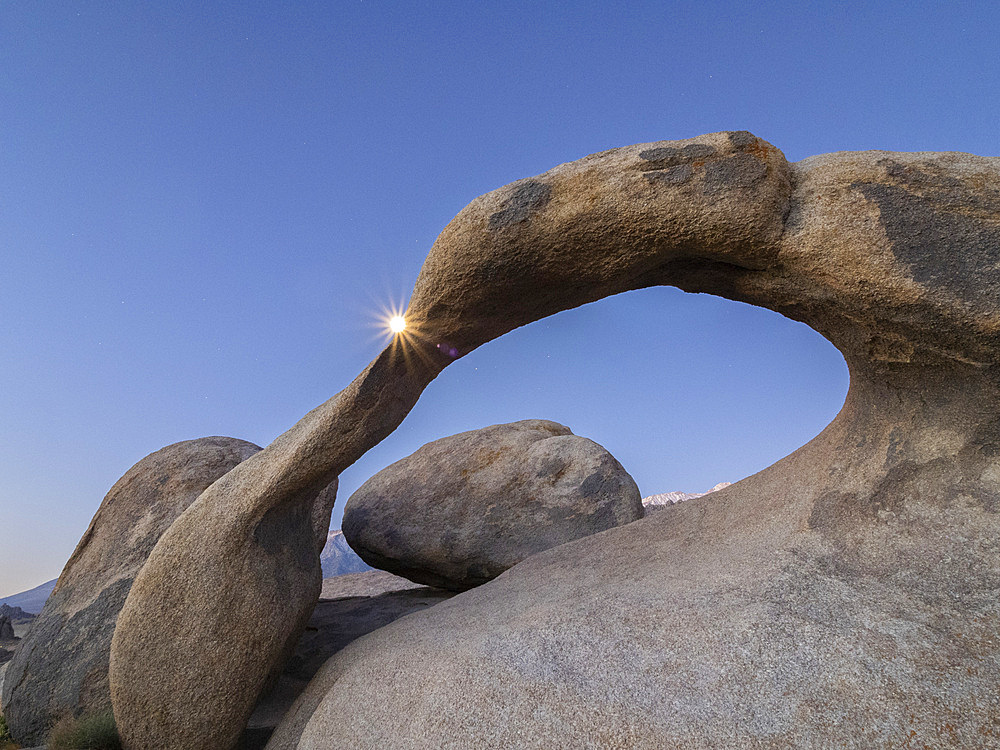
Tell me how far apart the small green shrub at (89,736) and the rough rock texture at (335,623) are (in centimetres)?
108

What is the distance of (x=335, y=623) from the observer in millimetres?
7344

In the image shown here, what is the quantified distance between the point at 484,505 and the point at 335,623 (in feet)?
7.47

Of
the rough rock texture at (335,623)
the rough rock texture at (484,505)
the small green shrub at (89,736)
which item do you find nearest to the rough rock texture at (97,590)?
the small green shrub at (89,736)

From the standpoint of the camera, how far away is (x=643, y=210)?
390 cm

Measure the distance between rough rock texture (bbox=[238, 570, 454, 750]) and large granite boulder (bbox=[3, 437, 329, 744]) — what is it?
1.62 meters

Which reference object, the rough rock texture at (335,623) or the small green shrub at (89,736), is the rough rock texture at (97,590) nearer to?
the small green shrub at (89,736)

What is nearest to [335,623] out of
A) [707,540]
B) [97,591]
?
[97,591]

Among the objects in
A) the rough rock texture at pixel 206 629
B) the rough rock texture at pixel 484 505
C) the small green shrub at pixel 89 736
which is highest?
the rough rock texture at pixel 484 505

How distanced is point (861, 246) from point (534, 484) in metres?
5.32

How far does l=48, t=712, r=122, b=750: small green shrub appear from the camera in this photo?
4840 millimetres

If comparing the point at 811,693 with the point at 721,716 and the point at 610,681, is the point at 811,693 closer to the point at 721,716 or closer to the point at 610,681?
the point at 721,716

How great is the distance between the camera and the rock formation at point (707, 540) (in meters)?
3.14

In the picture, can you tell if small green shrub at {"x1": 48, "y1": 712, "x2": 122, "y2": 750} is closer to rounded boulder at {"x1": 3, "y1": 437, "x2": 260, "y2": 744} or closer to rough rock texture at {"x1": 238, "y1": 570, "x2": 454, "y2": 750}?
rounded boulder at {"x1": 3, "y1": 437, "x2": 260, "y2": 744}

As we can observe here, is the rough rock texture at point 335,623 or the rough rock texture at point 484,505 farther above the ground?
the rough rock texture at point 484,505
